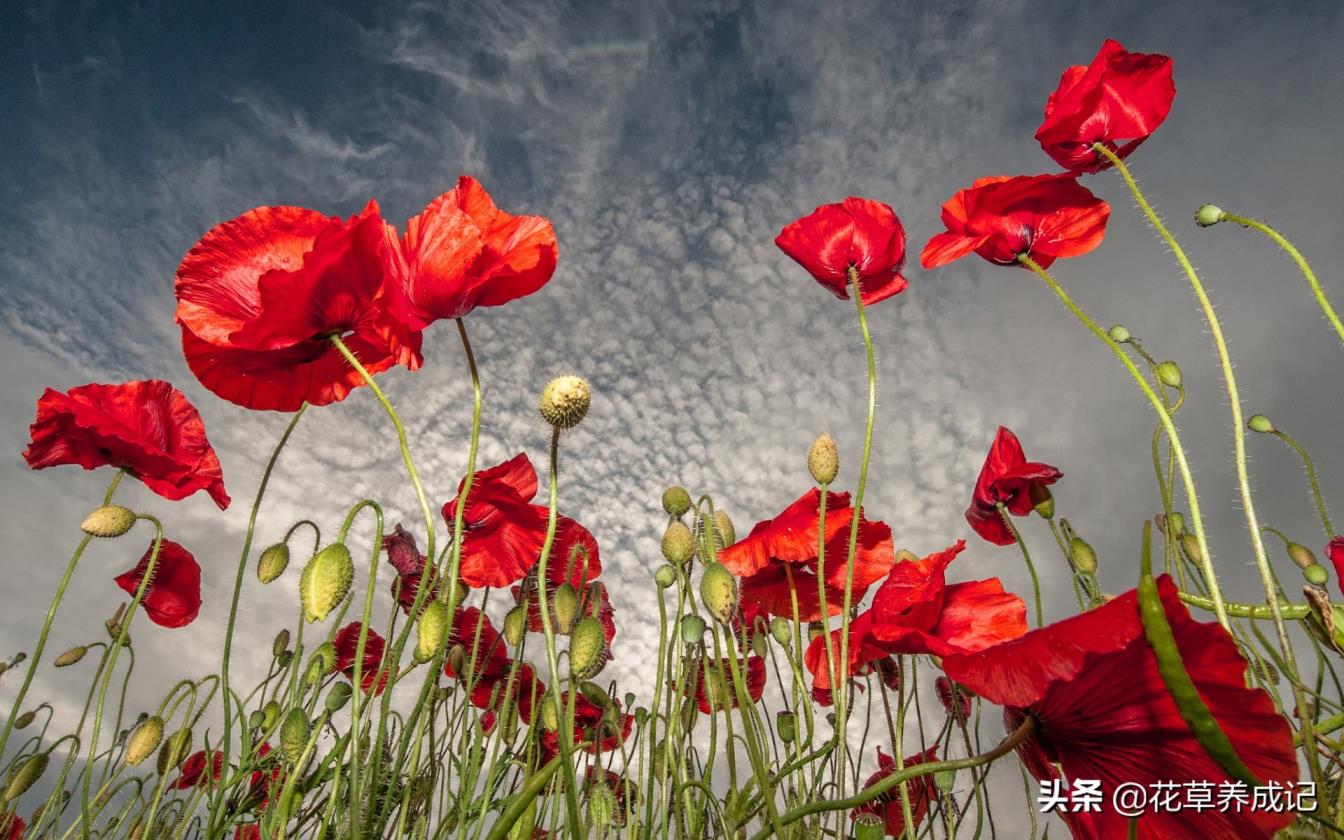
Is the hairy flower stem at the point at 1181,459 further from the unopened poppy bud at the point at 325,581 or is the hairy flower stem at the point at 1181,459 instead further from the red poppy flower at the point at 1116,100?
the unopened poppy bud at the point at 325,581

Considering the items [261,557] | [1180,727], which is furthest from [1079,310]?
[261,557]

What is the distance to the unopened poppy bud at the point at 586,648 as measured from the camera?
1339 mm

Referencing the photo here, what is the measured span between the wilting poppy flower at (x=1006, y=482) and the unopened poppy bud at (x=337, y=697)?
6.12 feet

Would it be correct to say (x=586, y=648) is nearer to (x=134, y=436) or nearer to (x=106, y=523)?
(x=106, y=523)

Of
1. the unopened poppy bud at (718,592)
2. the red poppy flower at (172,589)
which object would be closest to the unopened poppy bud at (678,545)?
the unopened poppy bud at (718,592)

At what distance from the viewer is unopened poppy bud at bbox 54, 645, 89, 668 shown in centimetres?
239

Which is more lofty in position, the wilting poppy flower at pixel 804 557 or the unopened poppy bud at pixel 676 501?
the unopened poppy bud at pixel 676 501

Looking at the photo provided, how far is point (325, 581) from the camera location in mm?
1269

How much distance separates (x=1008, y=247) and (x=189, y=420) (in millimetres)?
2352

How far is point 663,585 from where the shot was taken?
70.1 inches

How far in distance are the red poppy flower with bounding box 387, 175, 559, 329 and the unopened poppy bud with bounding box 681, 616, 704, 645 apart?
0.82 m

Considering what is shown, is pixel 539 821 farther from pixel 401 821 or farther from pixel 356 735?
pixel 356 735

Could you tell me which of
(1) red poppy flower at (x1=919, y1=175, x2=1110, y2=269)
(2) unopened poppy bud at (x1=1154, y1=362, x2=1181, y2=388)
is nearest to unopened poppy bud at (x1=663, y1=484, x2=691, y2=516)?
(1) red poppy flower at (x1=919, y1=175, x2=1110, y2=269)

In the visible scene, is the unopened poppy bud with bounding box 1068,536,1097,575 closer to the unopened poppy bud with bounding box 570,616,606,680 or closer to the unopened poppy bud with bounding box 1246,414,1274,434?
the unopened poppy bud with bounding box 1246,414,1274,434
